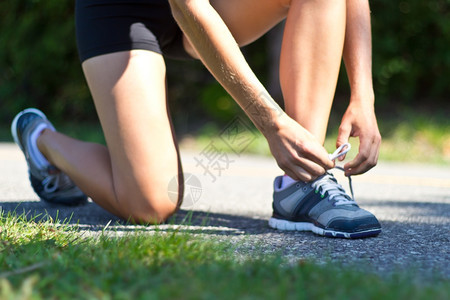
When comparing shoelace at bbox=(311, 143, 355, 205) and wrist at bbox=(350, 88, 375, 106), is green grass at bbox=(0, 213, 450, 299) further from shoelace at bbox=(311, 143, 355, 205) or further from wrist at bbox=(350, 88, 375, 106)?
wrist at bbox=(350, 88, 375, 106)

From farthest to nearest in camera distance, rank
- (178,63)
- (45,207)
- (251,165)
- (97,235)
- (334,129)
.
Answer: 1. (178,63)
2. (334,129)
3. (251,165)
4. (45,207)
5. (97,235)

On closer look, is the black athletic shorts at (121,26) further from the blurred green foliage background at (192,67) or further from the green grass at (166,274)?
the blurred green foliage background at (192,67)

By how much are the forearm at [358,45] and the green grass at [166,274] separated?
0.80 meters

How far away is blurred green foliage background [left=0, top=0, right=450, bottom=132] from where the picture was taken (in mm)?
6992

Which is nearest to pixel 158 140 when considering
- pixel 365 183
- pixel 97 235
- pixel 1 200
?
pixel 97 235

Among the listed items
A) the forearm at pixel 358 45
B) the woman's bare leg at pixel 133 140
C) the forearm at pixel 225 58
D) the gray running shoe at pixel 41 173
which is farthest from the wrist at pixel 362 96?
the gray running shoe at pixel 41 173

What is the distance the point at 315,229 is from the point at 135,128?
0.70m

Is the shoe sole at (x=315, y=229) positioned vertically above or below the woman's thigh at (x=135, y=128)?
below

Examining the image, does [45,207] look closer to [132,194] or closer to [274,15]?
[132,194]

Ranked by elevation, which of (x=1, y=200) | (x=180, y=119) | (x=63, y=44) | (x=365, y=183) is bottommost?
(x=1, y=200)

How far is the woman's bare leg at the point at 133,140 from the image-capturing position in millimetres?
1882

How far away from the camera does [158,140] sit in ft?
6.27

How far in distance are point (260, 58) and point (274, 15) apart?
571 centimetres

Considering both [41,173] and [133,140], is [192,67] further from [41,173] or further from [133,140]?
[133,140]
